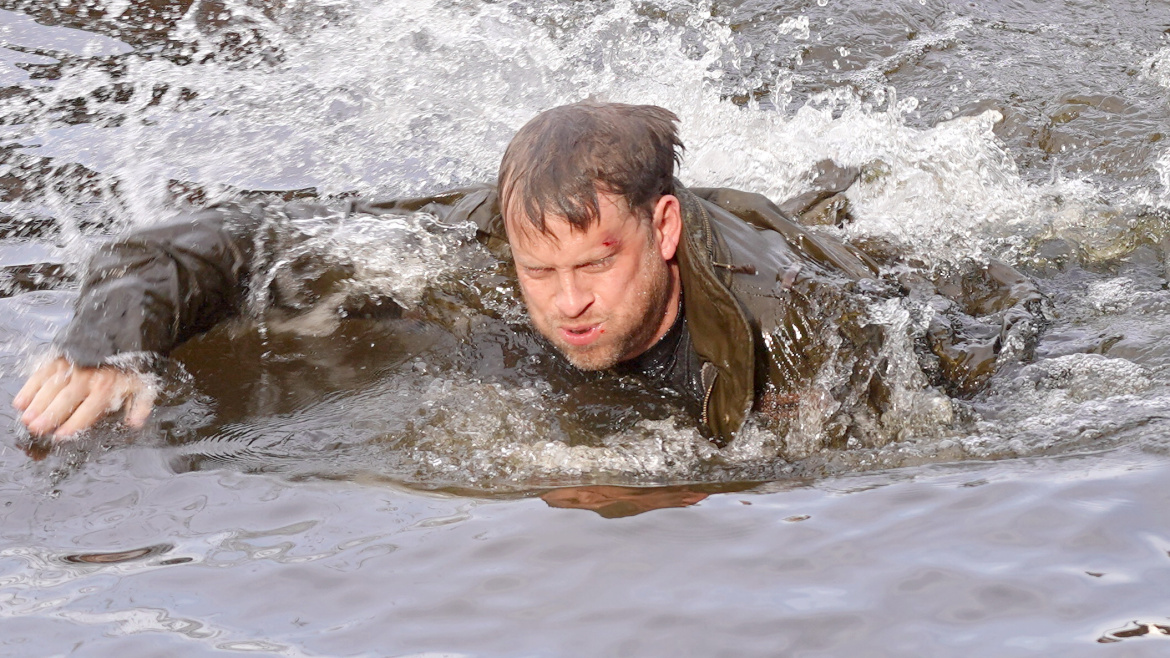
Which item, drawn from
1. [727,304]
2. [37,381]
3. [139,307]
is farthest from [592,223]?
[37,381]

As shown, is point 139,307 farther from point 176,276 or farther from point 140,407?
point 140,407

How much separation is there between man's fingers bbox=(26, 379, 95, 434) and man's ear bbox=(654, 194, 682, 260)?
81.2 inches

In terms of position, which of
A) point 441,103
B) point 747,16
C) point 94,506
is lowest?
point 94,506

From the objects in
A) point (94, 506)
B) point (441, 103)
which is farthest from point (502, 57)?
point (94, 506)

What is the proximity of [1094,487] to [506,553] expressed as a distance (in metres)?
1.65

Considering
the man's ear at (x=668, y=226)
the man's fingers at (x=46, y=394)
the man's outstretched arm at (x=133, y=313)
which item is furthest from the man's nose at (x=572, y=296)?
the man's fingers at (x=46, y=394)

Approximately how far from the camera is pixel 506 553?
295 centimetres

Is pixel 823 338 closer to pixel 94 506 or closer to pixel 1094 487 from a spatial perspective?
pixel 1094 487

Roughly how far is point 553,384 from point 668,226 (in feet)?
2.72

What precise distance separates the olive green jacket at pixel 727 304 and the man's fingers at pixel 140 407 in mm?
144

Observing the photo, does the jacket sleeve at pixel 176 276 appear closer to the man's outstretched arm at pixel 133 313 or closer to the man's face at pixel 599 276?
the man's outstretched arm at pixel 133 313

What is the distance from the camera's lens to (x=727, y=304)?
13.4 feet

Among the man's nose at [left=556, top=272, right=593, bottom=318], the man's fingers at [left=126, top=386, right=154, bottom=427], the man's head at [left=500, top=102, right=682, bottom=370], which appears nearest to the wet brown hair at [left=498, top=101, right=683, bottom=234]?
the man's head at [left=500, top=102, right=682, bottom=370]

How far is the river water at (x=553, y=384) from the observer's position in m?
2.69
